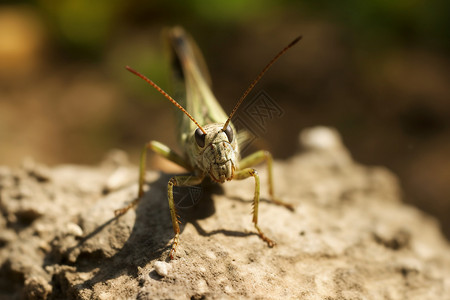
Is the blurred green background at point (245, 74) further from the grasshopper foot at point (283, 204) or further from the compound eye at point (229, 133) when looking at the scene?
the compound eye at point (229, 133)

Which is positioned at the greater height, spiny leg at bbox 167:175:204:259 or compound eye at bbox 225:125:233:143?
compound eye at bbox 225:125:233:143

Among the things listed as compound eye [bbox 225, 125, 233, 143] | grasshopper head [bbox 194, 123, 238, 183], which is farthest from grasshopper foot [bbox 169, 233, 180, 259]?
compound eye [bbox 225, 125, 233, 143]

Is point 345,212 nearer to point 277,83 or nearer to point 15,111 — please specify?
point 277,83

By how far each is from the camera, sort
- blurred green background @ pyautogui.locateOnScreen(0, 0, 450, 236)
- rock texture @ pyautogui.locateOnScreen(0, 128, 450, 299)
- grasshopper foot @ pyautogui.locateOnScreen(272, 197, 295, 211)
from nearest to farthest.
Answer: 1. rock texture @ pyautogui.locateOnScreen(0, 128, 450, 299)
2. grasshopper foot @ pyautogui.locateOnScreen(272, 197, 295, 211)
3. blurred green background @ pyautogui.locateOnScreen(0, 0, 450, 236)

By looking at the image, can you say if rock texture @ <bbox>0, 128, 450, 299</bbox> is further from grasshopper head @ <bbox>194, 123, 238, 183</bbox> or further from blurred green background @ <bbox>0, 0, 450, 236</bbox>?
blurred green background @ <bbox>0, 0, 450, 236</bbox>

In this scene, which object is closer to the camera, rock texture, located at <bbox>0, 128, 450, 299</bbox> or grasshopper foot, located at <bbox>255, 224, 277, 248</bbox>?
rock texture, located at <bbox>0, 128, 450, 299</bbox>

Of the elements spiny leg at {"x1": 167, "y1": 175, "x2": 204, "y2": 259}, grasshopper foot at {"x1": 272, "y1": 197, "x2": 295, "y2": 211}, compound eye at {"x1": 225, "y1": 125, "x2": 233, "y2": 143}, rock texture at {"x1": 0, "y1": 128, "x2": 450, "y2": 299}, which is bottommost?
rock texture at {"x1": 0, "y1": 128, "x2": 450, "y2": 299}

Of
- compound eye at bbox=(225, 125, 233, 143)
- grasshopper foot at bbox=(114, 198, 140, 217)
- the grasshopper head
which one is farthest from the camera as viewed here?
grasshopper foot at bbox=(114, 198, 140, 217)
